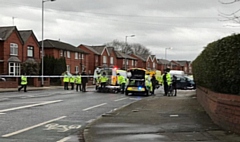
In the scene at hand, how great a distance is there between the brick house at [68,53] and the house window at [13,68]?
463 inches

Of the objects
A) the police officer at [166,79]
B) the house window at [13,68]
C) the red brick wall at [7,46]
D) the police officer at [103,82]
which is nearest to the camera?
the police officer at [166,79]

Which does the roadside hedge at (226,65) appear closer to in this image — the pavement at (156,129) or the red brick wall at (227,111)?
the red brick wall at (227,111)

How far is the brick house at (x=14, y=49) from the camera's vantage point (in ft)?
170

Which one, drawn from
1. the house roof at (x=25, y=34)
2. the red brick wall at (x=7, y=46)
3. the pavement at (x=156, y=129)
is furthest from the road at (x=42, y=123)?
the house roof at (x=25, y=34)

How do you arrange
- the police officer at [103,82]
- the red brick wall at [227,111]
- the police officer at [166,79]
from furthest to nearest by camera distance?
the police officer at [103,82]
the police officer at [166,79]
the red brick wall at [227,111]

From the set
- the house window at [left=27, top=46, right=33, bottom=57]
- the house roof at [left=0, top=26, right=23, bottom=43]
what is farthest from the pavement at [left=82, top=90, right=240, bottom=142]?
the house window at [left=27, top=46, right=33, bottom=57]

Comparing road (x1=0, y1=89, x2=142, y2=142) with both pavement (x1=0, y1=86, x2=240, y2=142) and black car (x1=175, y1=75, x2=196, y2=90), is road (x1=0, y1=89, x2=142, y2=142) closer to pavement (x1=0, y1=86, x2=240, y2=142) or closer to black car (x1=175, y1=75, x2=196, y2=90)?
pavement (x1=0, y1=86, x2=240, y2=142)

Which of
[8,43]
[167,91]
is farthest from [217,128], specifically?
[8,43]

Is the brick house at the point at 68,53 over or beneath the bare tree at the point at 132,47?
beneath

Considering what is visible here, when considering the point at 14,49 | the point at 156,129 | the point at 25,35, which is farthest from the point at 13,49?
the point at 156,129

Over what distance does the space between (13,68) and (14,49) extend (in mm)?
2916

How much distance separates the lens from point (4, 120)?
12.7 meters

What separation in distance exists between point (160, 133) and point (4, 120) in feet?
18.4

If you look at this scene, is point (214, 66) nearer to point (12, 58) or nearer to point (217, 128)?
point (217, 128)
